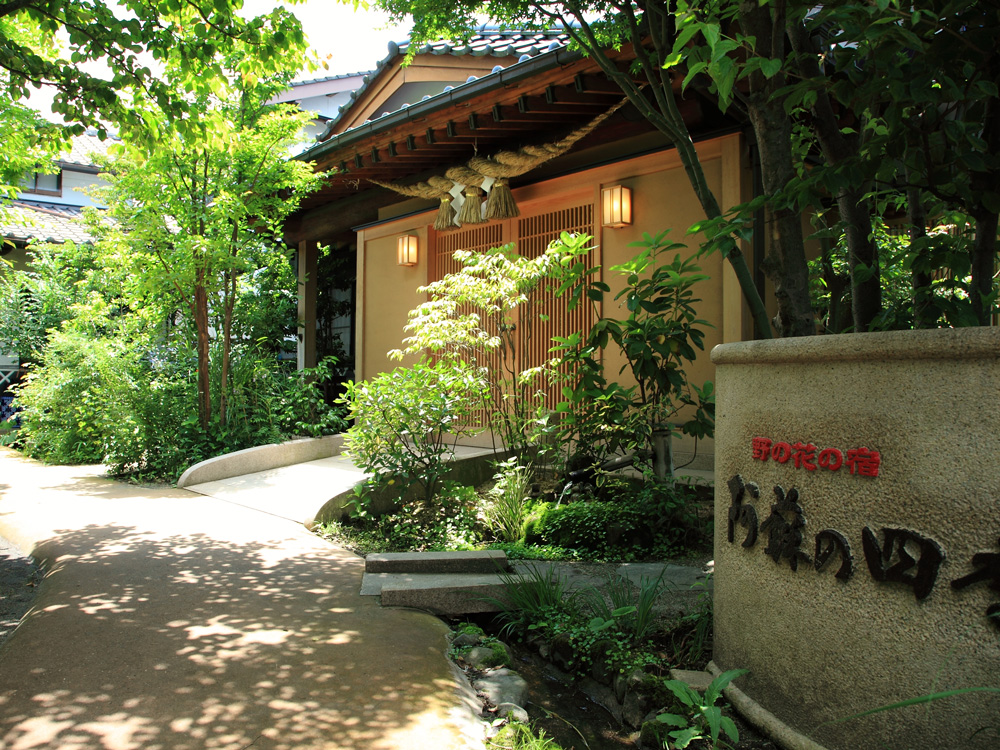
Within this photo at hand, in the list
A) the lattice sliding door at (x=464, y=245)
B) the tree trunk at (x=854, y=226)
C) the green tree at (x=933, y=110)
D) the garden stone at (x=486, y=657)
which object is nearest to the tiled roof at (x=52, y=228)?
the lattice sliding door at (x=464, y=245)

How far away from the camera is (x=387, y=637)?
10.9 ft

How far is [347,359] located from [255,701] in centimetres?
952

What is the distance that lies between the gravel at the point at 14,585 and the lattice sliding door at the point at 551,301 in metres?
4.65

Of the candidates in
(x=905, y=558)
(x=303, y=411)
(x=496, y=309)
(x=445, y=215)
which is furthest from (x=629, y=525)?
(x=303, y=411)

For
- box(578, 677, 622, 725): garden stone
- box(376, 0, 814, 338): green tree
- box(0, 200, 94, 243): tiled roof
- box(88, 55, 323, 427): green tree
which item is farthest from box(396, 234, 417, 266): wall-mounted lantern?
box(578, 677, 622, 725): garden stone

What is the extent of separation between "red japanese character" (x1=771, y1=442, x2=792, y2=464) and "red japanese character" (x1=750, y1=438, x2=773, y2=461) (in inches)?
1.0

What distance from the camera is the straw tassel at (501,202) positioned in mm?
7621

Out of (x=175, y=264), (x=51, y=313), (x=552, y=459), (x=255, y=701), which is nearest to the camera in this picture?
(x=255, y=701)

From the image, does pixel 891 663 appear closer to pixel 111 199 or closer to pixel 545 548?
pixel 545 548

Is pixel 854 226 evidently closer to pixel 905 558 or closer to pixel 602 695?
pixel 905 558

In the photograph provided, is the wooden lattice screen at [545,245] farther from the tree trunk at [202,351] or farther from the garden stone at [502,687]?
the garden stone at [502,687]

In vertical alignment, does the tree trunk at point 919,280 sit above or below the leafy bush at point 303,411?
above

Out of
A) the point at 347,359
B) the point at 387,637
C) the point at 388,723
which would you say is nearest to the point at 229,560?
the point at 387,637

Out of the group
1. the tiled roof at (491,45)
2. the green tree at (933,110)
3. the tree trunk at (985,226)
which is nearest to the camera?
the green tree at (933,110)
